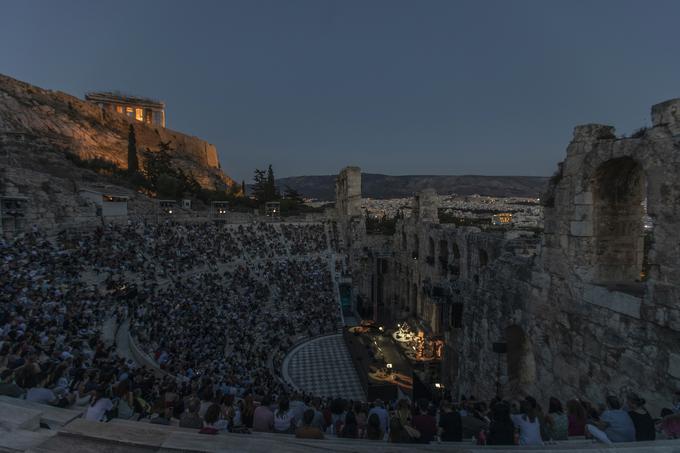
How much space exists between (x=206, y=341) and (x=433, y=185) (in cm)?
14289

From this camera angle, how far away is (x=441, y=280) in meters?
24.0

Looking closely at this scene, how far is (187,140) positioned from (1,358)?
9436 centimetres

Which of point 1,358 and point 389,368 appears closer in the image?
A: point 1,358

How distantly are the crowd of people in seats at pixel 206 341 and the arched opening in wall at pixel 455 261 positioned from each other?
27.5 ft

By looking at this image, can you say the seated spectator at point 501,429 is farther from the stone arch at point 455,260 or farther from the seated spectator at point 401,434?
the stone arch at point 455,260

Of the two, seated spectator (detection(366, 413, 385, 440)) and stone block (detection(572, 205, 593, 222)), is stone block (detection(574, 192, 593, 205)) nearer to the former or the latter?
stone block (detection(572, 205, 593, 222))

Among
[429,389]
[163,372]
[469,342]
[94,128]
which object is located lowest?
[429,389]

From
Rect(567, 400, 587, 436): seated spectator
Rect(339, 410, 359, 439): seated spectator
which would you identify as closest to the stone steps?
Rect(339, 410, 359, 439): seated spectator

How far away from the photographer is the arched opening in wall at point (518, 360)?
31.2ft

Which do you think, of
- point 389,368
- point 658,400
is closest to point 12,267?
point 389,368

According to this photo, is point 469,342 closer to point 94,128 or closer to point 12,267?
point 12,267

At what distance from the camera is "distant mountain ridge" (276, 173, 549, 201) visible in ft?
461

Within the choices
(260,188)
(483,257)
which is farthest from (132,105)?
(483,257)

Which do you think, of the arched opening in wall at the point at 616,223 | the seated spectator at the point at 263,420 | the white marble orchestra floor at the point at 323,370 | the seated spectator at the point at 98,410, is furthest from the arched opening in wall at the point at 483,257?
the seated spectator at the point at 98,410
